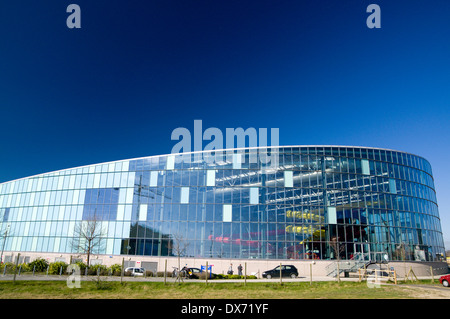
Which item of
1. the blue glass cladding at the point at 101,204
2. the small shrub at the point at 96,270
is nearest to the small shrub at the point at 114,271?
the small shrub at the point at 96,270

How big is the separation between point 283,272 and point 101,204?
2814 centimetres

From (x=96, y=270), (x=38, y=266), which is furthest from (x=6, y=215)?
(x=96, y=270)

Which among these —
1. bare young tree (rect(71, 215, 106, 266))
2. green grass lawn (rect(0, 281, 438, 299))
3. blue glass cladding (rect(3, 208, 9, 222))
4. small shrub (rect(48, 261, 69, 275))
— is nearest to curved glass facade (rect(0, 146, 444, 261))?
bare young tree (rect(71, 215, 106, 266))

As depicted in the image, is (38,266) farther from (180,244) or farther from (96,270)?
(180,244)

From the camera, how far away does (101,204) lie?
47.6 metres

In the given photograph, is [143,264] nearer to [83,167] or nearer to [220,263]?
[220,263]

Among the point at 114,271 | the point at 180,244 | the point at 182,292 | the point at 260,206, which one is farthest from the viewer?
the point at 260,206

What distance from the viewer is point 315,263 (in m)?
40.7

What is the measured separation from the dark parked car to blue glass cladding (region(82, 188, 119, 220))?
23168 mm

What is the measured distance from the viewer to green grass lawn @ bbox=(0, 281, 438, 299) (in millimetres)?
19672

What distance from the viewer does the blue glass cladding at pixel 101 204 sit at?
46.7 metres

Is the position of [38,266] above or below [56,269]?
above
